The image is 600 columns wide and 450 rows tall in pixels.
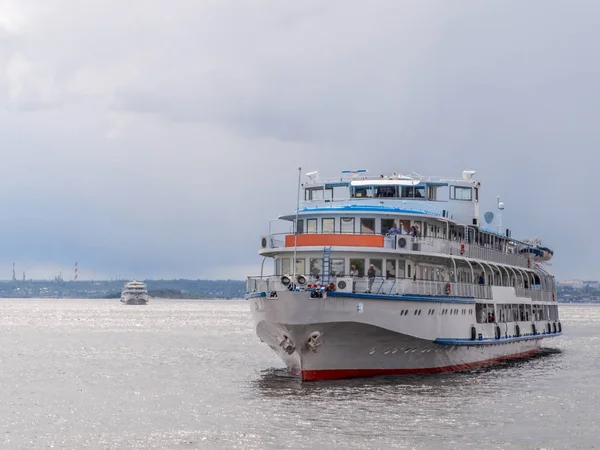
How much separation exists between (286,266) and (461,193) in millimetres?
13953

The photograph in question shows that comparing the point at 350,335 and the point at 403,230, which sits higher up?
the point at 403,230

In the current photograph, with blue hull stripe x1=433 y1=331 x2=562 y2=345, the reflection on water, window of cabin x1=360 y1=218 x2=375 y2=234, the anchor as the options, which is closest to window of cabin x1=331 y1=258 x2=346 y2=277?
window of cabin x1=360 y1=218 x2=375 y2=234

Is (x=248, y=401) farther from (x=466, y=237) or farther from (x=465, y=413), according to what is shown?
(x=466, y=237)

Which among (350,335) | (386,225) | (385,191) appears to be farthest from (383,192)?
(350,335)

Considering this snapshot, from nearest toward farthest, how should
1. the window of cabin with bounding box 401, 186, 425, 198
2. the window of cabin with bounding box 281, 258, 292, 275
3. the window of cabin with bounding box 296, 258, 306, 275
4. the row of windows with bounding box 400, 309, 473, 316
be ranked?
the row of windows with bounding box 400, 309, 473, 316, the window of cabin with bounding box 296, 258, 306, 275, the window of cabin with bounding box 281, 258, 292, 275, the window of cabin with bounding box 401, 186, 425, 198

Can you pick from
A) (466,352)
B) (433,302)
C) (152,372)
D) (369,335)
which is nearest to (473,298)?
(466,352)

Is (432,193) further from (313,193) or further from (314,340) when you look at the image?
(314,340)

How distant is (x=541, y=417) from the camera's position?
40.2 meters

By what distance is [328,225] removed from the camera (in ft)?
165

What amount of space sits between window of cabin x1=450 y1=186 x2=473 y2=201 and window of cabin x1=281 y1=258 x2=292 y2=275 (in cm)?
1305

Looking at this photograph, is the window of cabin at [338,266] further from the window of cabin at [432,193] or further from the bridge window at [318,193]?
the window of cabin at [432,193]

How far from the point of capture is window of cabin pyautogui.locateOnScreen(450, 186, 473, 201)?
58.7 m

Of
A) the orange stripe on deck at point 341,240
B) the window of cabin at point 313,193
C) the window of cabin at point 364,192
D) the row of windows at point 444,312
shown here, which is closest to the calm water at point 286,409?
the row of windows at point 444,312

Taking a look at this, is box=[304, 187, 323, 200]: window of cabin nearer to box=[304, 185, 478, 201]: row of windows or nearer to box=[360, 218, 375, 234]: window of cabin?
box=[304, 185, 478, 201]: row of windows
